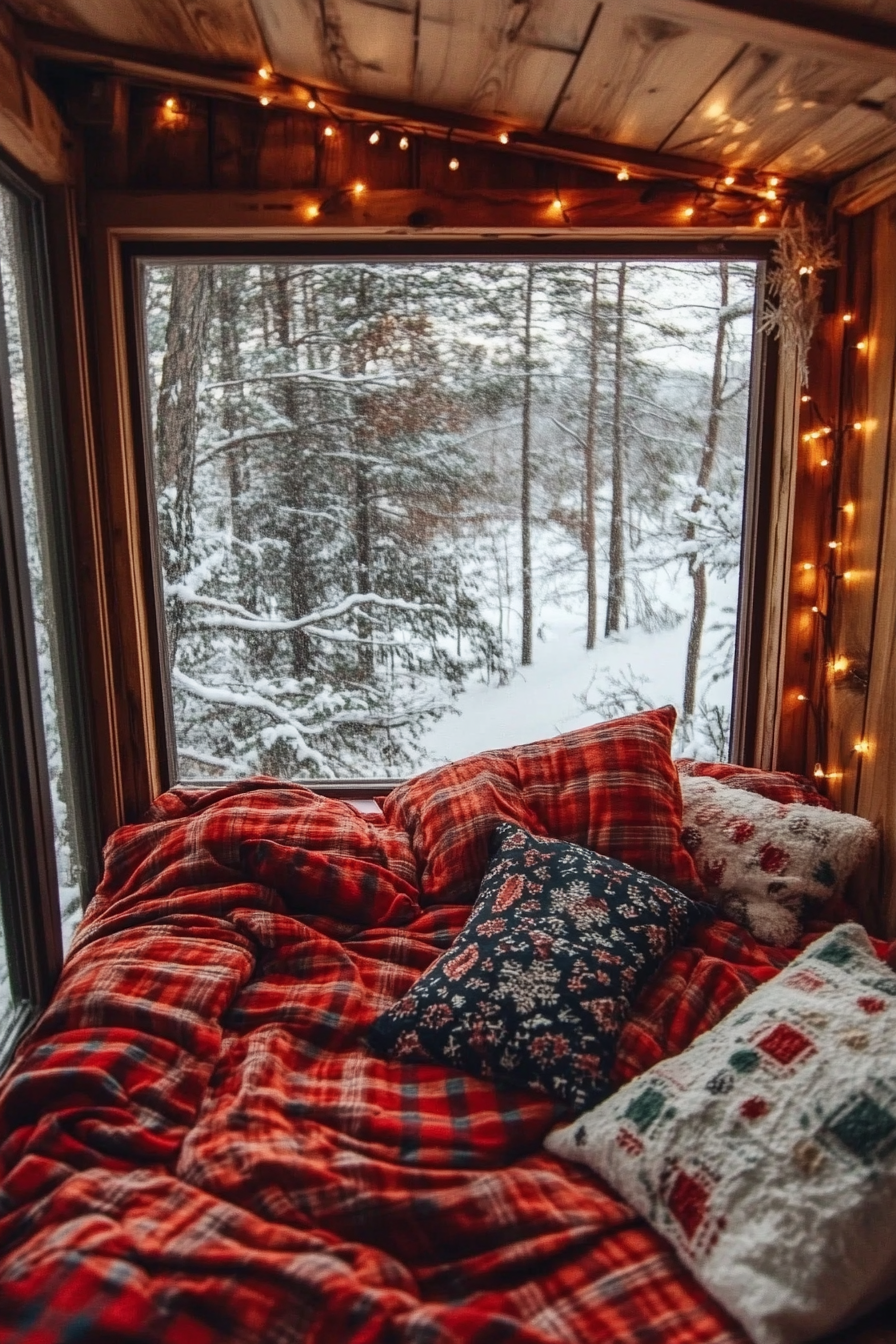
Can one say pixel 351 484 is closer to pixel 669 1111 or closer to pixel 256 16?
pixel 256 16

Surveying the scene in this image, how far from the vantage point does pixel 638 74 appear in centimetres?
175

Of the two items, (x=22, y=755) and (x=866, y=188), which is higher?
(x=866, y=188)

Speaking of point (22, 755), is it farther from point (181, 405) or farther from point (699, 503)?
point (699, 503)

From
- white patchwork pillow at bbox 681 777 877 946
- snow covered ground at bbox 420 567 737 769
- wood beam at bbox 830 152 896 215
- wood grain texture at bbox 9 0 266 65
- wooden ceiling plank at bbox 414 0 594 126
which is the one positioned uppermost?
wood grain texture at bbox 9 0 266 65

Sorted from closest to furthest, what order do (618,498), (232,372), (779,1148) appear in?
(779,1148) → (232,372) → (618,498)

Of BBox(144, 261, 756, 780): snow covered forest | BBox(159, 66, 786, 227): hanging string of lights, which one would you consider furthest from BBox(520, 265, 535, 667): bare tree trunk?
BBox(159, 66, 786, 227): hanging string of lights

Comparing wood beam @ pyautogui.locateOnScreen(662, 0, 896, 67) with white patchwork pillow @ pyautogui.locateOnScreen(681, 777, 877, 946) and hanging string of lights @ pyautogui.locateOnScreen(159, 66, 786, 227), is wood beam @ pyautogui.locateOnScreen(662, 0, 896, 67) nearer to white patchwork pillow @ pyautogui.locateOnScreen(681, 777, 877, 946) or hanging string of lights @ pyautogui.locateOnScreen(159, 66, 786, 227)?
hanging string of lights @ pyautogui.locateOnScreen(159, 66, 786, 227)

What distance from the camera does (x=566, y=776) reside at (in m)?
2.17

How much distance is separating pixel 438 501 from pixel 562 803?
3.05 ft

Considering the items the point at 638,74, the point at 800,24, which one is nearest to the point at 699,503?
the point at 638,74

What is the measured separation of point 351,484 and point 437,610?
430 millimetres

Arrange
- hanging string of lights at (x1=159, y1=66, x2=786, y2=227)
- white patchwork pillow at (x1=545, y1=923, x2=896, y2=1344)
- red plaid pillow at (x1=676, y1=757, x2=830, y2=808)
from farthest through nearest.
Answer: red plaid pillow at (x1=676, y1=757, x2=830, y2=808)
hanging string of lights at (x1=159, y1=66, x2=786, y2=227)
white patchwork pillow at (x1=545, y1=923, x2=896, y2=1344)

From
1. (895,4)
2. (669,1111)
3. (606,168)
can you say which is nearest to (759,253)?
(606,168)

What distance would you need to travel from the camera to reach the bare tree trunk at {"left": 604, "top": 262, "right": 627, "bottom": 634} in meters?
2.42
